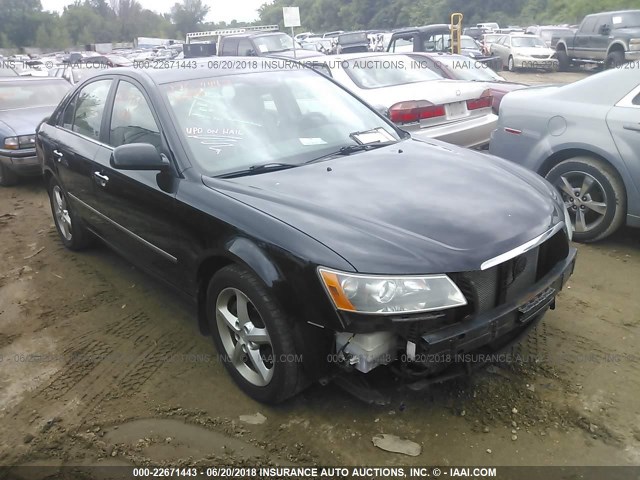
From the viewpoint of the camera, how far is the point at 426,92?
6707 millimetres

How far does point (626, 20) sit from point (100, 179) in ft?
62.5

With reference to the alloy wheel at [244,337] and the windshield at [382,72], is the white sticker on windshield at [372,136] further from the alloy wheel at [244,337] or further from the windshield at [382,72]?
the windshield at [382,72]

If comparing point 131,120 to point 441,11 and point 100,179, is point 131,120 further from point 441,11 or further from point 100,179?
point 441,11

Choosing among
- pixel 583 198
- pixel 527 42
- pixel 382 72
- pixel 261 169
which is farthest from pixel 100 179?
pixel 527 42

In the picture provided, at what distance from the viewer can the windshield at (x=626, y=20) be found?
1752cm

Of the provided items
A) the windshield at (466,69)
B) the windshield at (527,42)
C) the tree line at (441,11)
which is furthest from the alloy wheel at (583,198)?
the tree line at (441,11)

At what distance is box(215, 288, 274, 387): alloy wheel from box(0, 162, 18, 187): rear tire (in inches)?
244

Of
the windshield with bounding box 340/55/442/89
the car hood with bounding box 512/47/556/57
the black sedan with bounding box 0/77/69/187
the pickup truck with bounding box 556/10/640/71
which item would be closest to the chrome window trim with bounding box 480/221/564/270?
the windshield with bounding box 340/55/442/89

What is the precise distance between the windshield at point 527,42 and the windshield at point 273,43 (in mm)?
10371

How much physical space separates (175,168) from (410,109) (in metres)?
3.88

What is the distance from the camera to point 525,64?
21.6 meters

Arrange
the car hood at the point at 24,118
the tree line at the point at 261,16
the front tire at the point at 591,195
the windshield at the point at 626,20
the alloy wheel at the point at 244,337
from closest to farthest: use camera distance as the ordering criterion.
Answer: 1. the alloy wheel at the point at 244,337
2. the front tire at the point at 591,195
3. the car hood at the point at 24,118
4. the windshield at the point at 626,20
5. the tree line at the point at 261,16

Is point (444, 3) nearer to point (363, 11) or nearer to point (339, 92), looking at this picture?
point (363, 11)

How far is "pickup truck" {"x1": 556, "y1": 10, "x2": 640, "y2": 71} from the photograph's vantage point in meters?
17.1
